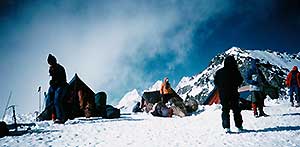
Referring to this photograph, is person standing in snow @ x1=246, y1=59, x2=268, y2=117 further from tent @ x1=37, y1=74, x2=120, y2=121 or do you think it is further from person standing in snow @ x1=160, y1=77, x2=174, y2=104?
person standing in snow @ x1=160, y1=77, x2=174, y2=104

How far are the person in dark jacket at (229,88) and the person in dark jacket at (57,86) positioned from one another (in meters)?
5.49

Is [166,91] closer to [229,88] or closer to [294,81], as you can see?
[294,81]

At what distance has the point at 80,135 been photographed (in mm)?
8273

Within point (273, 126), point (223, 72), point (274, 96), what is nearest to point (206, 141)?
point (223, 72)

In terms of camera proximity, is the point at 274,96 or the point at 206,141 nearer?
the point at 206,141

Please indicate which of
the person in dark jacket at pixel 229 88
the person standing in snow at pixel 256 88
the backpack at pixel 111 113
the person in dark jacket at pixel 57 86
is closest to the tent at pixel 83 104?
the backpack at pixel 111 113

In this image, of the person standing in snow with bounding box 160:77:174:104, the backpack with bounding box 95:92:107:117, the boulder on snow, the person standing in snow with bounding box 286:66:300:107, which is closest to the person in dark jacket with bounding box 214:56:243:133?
the person standing in snow with bounding box 286:66:300:107

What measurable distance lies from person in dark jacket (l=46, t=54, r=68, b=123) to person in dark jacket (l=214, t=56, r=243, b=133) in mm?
5486

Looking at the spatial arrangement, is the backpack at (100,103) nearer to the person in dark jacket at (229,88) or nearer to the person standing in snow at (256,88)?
the person standing in snow at (256,88)

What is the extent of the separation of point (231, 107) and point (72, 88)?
1067 centimetres

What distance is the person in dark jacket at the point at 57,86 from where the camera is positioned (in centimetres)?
1100

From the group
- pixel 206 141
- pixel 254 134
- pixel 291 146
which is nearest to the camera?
pixel 291 146

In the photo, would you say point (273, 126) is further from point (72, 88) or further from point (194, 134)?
point (72, 88)

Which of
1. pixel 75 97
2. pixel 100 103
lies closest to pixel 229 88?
pixel 75 97
